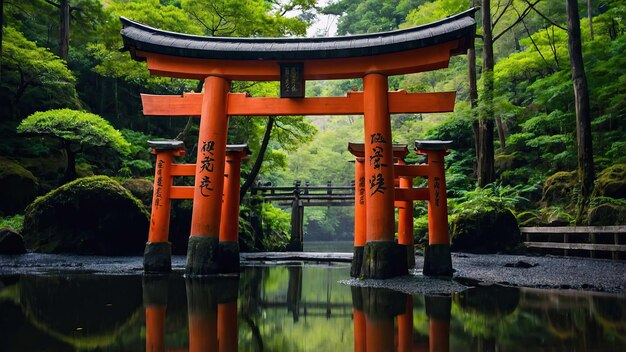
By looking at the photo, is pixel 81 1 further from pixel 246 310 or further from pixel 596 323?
pixel 596 323

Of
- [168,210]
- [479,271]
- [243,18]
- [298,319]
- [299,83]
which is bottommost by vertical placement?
[298,319]

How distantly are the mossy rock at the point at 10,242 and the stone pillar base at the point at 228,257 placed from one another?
685 centimetres

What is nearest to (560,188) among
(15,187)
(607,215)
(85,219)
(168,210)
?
(607,215)

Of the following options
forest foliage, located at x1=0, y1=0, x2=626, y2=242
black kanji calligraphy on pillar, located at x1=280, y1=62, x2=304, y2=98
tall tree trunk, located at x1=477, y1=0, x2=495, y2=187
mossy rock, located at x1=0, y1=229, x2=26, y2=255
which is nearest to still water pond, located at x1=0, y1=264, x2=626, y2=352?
black kanji calligraphy on pillar, located at x1=280, y1=62, x2=304, y2=98

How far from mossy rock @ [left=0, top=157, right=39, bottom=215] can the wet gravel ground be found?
4.13 meters

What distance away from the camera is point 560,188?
15609 millimetres

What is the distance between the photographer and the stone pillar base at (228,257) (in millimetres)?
9491

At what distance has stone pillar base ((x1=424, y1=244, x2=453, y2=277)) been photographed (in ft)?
29.7

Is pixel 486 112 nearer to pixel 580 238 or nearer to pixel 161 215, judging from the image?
pixel 580 238

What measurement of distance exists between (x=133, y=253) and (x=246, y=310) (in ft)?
36.8

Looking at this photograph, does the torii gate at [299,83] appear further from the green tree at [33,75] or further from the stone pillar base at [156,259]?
the green tree at [33,75]

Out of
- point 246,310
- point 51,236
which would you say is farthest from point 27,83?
point 246,310

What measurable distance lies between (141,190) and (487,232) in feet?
41.1

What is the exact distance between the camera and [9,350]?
3.18 m
